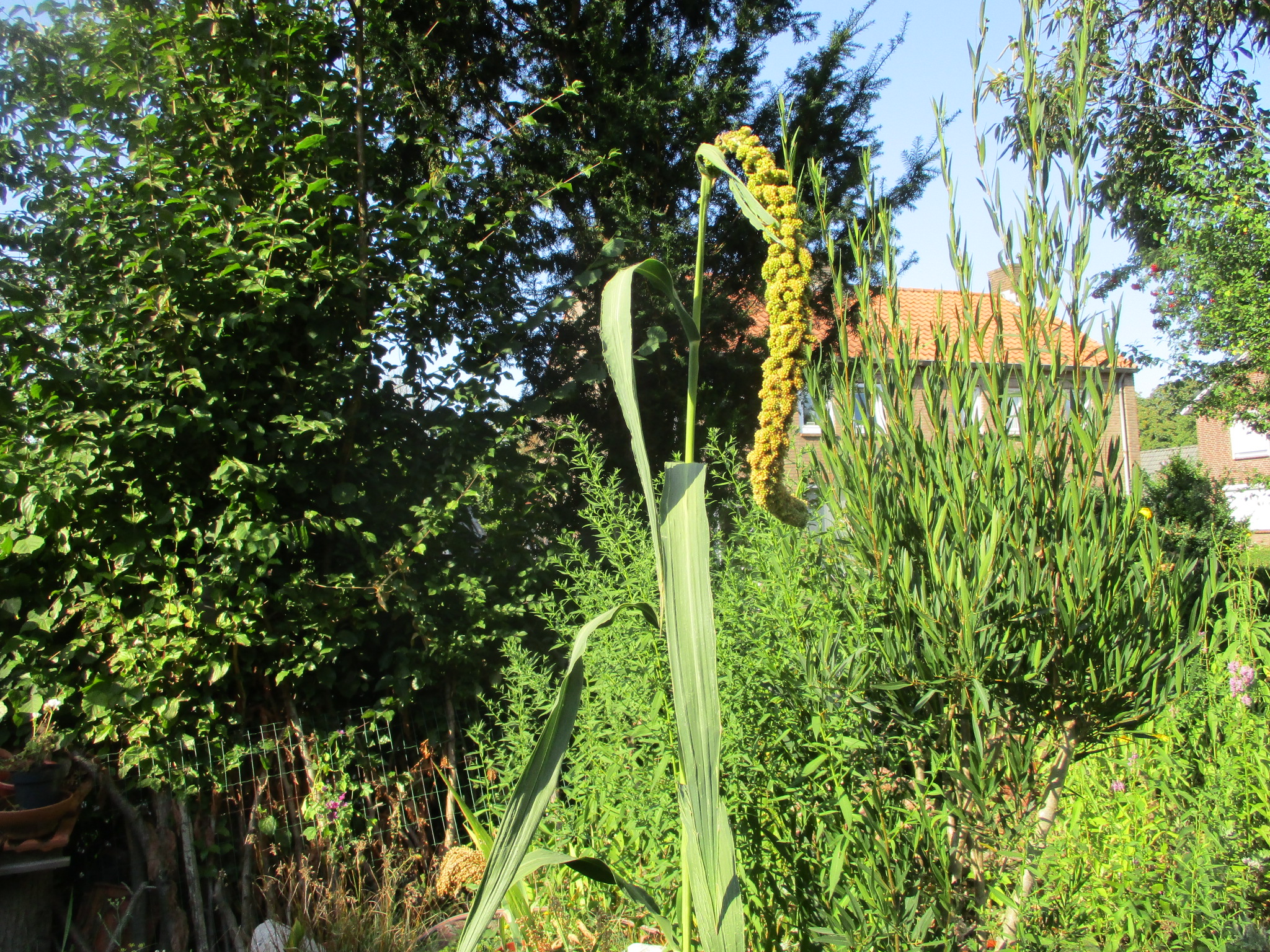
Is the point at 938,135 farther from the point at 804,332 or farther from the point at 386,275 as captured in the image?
the point at 386,275

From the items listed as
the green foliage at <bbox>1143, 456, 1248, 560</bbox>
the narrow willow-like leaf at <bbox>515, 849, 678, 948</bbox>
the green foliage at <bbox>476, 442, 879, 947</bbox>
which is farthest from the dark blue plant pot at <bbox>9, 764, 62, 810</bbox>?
the green foliage at <bbox>1143, 456, 1248, 560</bbox>

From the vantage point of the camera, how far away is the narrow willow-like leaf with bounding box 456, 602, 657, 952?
0.90 meters

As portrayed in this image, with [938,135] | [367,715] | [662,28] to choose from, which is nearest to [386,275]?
[367,715]

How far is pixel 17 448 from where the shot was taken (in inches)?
104

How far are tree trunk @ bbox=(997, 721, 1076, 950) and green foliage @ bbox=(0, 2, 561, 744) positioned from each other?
7.09 feet

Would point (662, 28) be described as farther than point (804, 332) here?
Yes

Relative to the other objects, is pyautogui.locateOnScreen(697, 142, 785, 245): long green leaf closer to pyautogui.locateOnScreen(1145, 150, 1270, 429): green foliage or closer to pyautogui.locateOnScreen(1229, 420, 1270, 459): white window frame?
pyautogui.locateOnScreen(1145, 150, 1270, 429): green foliage

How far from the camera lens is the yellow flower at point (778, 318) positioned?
3.62 ft

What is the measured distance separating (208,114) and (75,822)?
104 inches

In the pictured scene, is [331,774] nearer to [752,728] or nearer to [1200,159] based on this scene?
[752,728]

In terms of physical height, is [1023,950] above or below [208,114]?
below

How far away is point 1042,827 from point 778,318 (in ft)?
3.59

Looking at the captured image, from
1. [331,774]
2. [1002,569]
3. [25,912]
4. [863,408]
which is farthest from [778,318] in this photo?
[25,912]

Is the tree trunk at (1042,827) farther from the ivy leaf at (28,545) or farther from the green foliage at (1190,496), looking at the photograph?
the green foliage at (1190,496)
